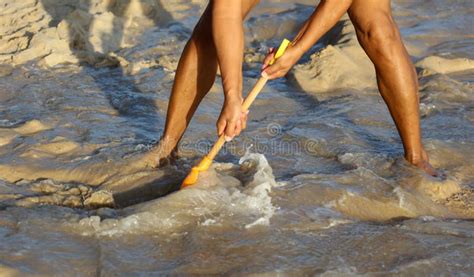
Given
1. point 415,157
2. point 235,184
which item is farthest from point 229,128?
point 415,157

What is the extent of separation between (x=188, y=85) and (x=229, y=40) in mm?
456

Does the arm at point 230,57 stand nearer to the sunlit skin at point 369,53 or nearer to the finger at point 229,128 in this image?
the finger at point 229,128

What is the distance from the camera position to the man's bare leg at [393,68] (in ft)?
10.2

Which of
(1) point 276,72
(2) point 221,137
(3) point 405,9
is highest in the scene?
(1) point 276,72

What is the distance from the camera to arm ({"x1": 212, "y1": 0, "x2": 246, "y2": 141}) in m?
2.68

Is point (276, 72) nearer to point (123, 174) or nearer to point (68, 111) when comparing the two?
point (123, 174)

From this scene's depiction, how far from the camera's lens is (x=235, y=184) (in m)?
2.88

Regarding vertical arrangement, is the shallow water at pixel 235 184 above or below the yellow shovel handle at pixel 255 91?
below

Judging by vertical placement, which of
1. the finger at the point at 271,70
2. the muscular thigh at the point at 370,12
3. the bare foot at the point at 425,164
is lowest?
the bare foot at the point at 425,164

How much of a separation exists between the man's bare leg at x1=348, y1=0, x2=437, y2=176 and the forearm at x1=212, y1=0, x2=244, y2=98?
0.61 m

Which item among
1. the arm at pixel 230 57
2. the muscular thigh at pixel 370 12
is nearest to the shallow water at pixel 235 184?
the arm at pixel 230 57

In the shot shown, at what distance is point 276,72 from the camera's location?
2785 millimetres

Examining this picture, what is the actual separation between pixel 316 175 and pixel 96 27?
3.04m

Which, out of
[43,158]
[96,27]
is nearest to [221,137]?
[43,158]
